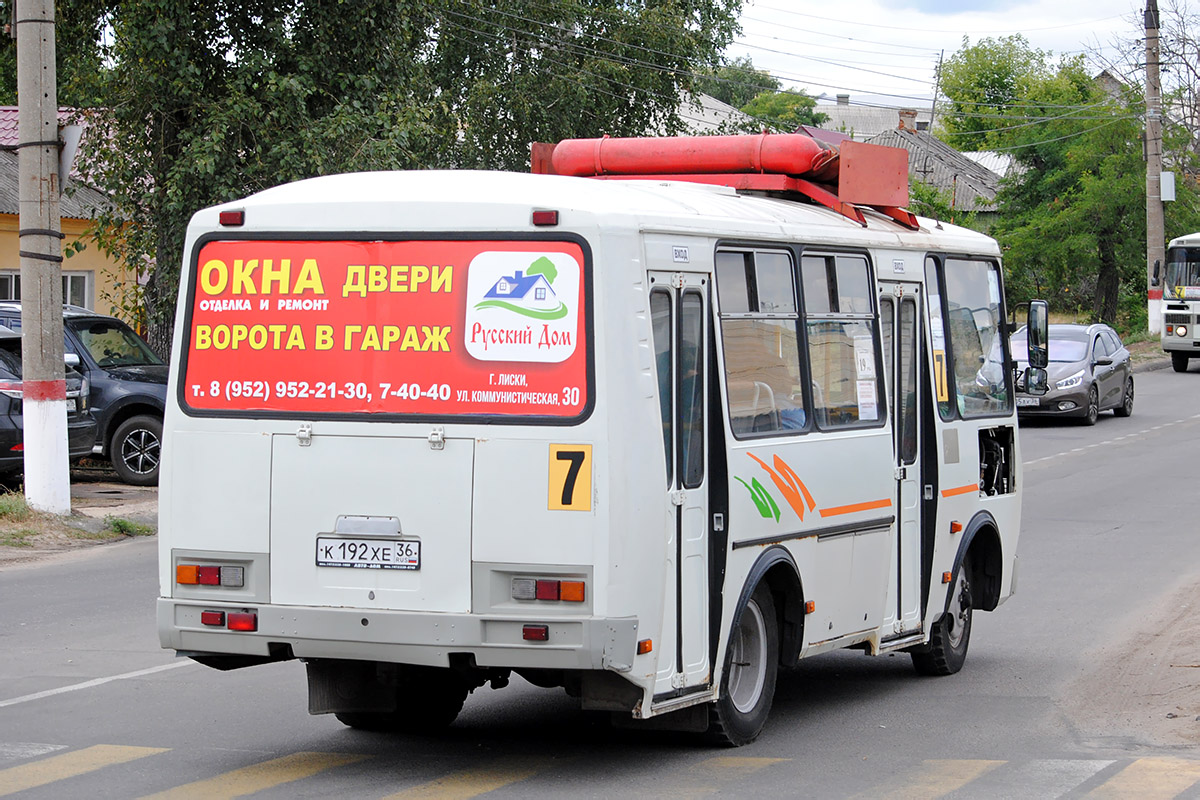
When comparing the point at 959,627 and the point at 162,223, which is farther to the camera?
the point at 162,223

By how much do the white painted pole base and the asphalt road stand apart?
10.5 ft

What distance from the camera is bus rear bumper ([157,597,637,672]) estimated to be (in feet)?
20.9

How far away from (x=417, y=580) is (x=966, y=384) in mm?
4451

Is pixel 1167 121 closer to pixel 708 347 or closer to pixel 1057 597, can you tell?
pixel 1057 597

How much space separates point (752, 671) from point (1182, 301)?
33180mm

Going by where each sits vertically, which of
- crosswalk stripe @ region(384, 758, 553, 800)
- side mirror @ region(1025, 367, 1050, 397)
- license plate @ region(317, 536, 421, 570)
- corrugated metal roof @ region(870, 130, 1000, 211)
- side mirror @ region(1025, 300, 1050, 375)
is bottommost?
crosswalk stripe @ region(384, 758, 553, 800)

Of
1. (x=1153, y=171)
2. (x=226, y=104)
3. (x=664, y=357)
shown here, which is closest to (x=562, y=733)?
(x=664, y=357)

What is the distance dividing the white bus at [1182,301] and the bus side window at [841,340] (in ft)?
102

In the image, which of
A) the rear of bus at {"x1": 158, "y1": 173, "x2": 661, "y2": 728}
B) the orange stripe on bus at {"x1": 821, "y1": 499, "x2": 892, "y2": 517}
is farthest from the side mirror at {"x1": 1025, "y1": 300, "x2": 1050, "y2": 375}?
the rear of bus at {"x1": 158, "y1": 173, "x2": 661, "y2": 728}

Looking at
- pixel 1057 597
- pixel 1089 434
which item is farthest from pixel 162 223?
pixel 1089 434

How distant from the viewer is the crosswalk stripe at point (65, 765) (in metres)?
6.75

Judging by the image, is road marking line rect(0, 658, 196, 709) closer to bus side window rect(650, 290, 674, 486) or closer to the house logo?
the house logo

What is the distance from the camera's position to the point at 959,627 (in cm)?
986

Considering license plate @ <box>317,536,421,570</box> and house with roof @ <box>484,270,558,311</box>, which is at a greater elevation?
house with roof @ <box>484,270,558,311</box>
